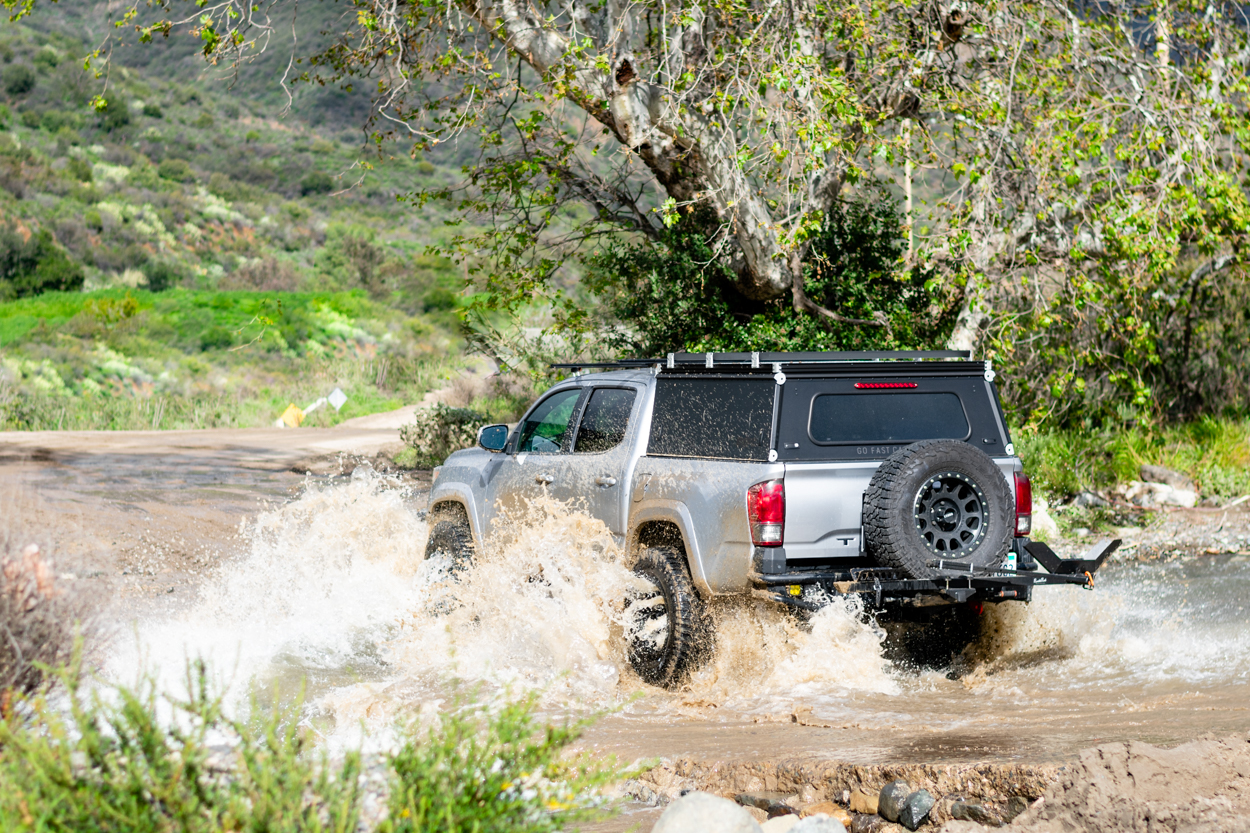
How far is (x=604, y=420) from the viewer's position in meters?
7.05

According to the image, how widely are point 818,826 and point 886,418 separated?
266 centimetres

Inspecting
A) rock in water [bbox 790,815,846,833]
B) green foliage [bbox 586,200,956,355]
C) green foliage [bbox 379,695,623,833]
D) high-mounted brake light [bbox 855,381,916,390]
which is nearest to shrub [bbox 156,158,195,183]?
green foliage [bbox 586,200,956,355]

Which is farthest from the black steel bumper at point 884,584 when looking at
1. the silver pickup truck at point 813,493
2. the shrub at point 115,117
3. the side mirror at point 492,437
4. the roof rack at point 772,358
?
the shrub at point 115,117

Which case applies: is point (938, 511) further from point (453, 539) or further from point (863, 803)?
point (453, 539)

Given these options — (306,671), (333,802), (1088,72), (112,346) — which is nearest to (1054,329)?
(1088,72)

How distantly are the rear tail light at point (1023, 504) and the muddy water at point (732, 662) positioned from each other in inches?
23.7

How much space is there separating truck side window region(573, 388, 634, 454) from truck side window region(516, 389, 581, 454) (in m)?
0.20

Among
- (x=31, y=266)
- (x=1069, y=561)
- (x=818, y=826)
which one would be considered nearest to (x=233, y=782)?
(x=818, y=826)

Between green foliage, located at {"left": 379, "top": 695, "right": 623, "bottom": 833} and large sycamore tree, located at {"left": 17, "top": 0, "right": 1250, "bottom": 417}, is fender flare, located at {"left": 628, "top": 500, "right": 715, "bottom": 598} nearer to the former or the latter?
green foliage, located at {"left": 379, "top": 695, "right": 623, "bottom": 833}

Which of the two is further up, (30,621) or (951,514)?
(951,514)

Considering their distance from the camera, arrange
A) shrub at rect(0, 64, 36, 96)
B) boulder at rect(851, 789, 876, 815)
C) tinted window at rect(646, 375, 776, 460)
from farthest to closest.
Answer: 1. shrub at rect(0, 64, 36, 96)
2. tinted window at rect(646, 375, 776, 460)
3. boulder at rect(851, 789, 876, 815)

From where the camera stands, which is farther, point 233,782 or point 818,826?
point 818,826

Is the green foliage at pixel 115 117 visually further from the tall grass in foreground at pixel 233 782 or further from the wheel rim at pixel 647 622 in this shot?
the tall grass in foreground at pixel 233 782

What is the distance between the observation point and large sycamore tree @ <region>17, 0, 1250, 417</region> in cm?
1026
